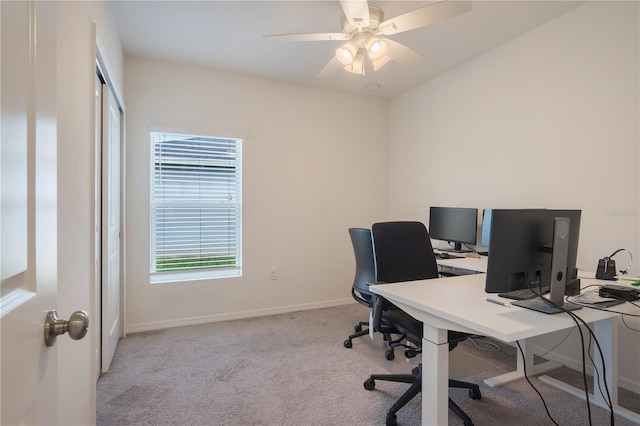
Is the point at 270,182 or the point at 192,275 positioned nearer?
the point at 192,275

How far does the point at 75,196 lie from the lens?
143 centimetres

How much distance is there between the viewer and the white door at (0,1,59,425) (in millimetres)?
493

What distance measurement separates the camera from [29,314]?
1.89 ft

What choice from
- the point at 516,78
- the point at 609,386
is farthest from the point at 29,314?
the point at 516,78

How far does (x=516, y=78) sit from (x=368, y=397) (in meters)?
2.84

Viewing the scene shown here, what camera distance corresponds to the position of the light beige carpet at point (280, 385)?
1.87m

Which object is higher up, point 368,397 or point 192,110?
point 192,110

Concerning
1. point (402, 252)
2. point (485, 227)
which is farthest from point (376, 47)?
point (485, 227)

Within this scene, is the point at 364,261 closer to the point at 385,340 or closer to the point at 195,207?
the point at 385,340

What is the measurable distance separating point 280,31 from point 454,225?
240 cm

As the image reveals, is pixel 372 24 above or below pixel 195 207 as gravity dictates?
above

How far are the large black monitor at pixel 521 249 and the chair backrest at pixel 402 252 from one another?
2.62 feet

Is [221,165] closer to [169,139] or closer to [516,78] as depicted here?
[169,139]

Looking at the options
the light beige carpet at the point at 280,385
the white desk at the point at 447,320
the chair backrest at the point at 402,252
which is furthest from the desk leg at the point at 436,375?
the chair backrest at the point at 402,252
